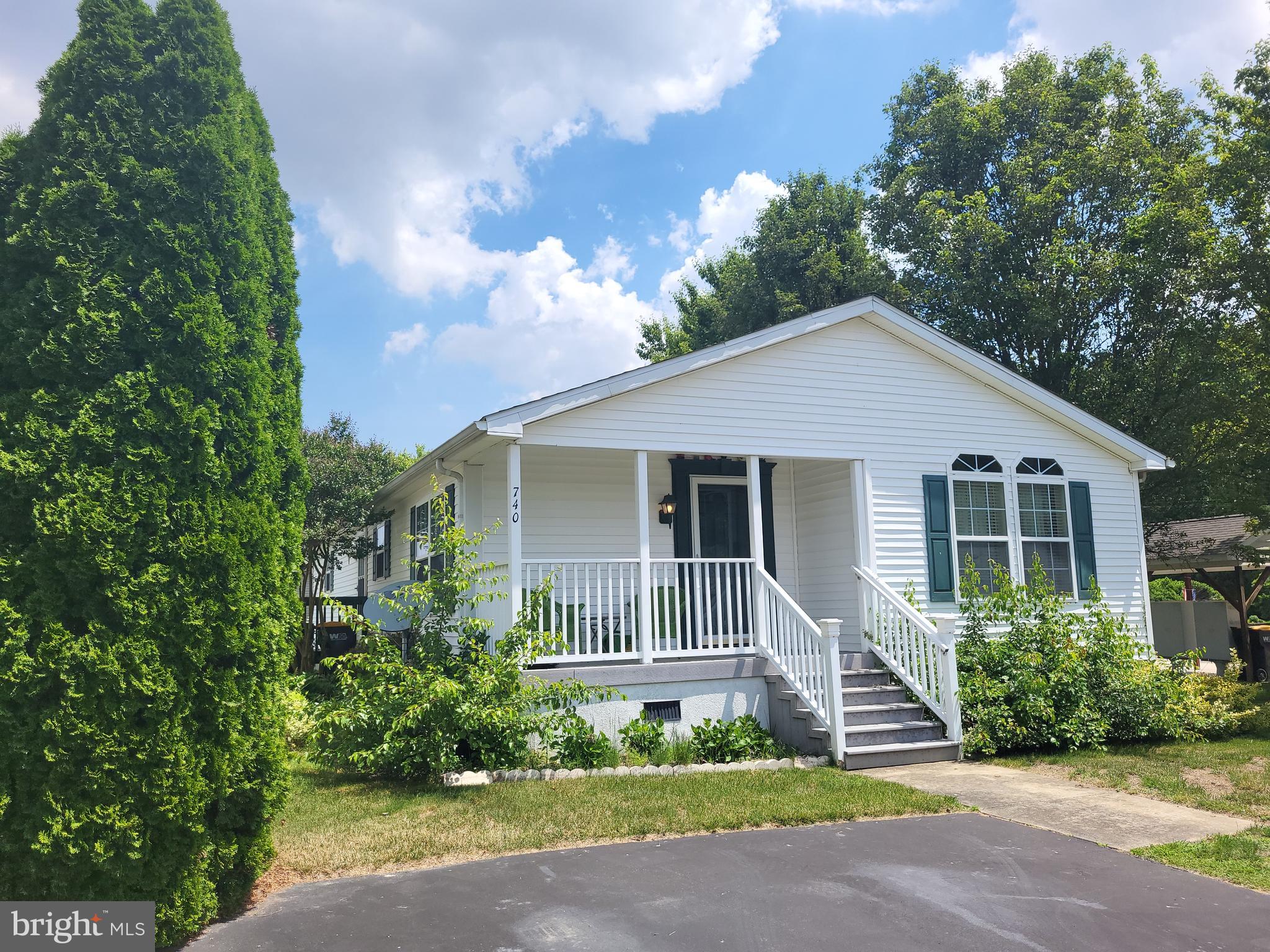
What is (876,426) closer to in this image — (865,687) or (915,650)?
(915,650)

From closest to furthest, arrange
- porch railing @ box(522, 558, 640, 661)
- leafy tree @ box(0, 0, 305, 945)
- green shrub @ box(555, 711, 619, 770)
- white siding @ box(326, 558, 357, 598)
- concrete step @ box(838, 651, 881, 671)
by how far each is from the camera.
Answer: leafy tree @ box(0, 0, 305, 945)
green shrub @ box(555, 711, 619, 770)
porch railing @ box(522, 558, 640, 661)
concrete step @ box(838, 651, 881, 671)
white siding @ box(326, 558, 357, 598)

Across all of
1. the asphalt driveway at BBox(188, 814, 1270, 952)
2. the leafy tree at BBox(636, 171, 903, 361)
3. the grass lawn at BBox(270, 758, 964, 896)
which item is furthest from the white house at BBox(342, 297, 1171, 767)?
the leafy tree at BBox(636, 171, 903, 361)

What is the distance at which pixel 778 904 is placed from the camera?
187 inches

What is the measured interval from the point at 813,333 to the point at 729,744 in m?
5.17

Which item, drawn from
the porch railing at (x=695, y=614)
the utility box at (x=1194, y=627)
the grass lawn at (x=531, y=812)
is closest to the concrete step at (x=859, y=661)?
the porch railing at (x=695, y=614)

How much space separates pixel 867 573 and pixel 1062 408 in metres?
4.12

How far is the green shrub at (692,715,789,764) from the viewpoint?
8609 millimetres

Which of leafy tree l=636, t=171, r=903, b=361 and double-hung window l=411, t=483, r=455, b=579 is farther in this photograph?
leafy tree l=636, t=171, r=903, b=361

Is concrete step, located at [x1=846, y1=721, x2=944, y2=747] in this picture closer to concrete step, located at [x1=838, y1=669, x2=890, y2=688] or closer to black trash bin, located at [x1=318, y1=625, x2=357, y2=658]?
concrete step, located at [x1=838, y1=669, x2=890, y2=688]

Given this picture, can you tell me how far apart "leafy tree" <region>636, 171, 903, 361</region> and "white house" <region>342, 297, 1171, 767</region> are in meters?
10.6

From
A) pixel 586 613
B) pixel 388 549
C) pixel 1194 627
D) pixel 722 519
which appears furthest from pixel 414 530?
pixel 1194 627

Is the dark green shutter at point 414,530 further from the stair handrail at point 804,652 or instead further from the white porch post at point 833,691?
the white porch post at point 833,691

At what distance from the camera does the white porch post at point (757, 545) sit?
32.0 ft

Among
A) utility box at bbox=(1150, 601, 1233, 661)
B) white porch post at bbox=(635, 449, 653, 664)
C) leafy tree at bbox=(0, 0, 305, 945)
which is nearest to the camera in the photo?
leafy tree at bbox=(0, 0, 305, 945)
